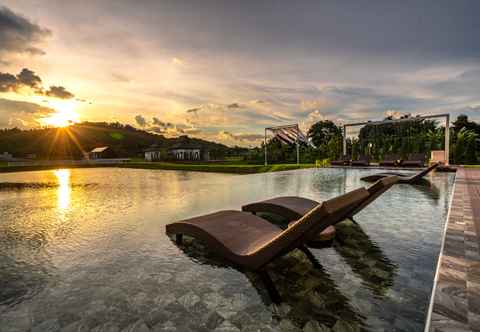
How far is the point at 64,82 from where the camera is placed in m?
14.8

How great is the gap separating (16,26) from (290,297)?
62.3ft

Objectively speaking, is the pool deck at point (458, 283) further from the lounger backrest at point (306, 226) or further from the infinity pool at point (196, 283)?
the lounger backrest at point (306, 226)

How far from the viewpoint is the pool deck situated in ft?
5.24

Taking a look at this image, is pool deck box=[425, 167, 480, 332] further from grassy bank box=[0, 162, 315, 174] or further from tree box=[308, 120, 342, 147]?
tree box=[308, 120, 342, 147]

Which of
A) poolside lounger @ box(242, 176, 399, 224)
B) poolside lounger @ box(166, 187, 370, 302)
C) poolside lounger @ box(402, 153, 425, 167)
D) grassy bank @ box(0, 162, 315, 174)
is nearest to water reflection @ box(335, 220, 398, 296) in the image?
poolside lounger @ box(242, 176, 399, 224)

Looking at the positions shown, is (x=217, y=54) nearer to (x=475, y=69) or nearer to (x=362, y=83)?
(x=362, y=83)

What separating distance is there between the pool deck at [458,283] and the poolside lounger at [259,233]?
3.04ft

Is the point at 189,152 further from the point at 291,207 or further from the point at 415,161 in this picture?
the point at 291,207

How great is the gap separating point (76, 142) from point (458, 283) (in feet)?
298

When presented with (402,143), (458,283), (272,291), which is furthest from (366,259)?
(402,143)

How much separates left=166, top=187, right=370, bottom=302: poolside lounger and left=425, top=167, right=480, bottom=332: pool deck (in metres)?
0.93

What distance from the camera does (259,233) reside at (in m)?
2.86

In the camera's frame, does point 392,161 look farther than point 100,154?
No

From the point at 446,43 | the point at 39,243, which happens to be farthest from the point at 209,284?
the point at 446,43
